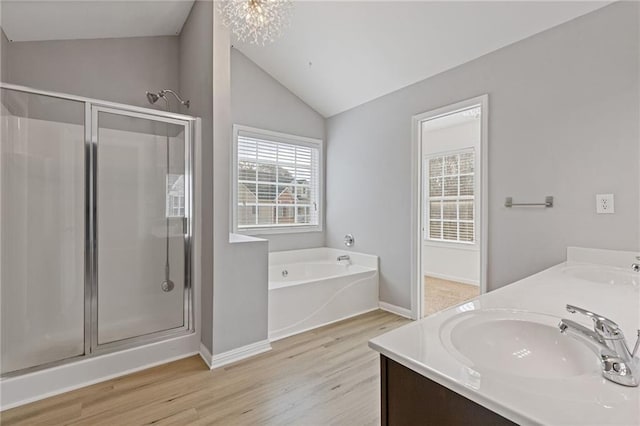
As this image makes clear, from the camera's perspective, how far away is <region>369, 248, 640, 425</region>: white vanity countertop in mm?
540

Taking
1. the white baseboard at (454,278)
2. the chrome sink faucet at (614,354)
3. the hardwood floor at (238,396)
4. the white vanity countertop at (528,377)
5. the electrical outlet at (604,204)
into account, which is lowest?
the hardwood floor at (238,396)

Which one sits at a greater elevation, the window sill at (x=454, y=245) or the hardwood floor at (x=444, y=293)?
the window sill at (x=454, y=245)

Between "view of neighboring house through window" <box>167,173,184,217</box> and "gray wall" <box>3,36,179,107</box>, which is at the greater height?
"gray wall" <box>3,36,179,107</box>

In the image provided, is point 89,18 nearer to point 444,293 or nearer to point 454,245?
point 444,293

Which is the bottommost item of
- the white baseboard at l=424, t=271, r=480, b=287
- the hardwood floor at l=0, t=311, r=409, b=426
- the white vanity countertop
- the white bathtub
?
the hardwood floor at l=0, t=311, r=409, b=426

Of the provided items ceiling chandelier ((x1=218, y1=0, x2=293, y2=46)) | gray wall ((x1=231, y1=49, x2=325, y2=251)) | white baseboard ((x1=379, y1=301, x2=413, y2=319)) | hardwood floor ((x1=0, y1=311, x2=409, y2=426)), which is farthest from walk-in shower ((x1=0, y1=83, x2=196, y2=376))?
white baseboard ((x1=379, y1=301, x2=413, y2=319))

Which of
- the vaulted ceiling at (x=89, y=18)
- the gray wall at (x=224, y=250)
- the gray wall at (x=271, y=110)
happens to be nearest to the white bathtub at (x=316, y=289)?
the gray wall at (x=271, y=110)

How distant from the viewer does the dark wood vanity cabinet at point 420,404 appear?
0.64 meters

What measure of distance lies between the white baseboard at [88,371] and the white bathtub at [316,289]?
74cm

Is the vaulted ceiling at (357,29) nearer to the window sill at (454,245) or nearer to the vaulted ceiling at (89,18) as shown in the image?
the vaulted ceiling at (89,18)

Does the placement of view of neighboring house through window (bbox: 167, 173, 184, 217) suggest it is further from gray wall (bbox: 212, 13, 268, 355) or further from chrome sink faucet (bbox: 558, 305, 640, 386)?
chrome sink faucet (bbox: 558, 305, 640, 386)

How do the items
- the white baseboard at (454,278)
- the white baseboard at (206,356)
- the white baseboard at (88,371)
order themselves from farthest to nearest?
the white baseboard at (454,278) < the white baseboard at (206,356) < the white baseboard at (88,371)

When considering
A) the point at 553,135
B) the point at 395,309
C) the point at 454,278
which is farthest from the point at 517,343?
the point at 454,278

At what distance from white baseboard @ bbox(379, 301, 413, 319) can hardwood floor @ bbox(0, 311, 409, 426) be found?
0.93m
